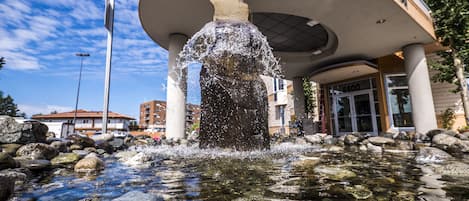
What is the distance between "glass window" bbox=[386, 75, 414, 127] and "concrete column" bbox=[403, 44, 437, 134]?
6.53ft

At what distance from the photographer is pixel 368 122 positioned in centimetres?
1115

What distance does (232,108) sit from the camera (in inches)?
142

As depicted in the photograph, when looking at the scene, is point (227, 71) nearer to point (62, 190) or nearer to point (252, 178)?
point (252, 178)

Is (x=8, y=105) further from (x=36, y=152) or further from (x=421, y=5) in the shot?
(x=421, y=5)

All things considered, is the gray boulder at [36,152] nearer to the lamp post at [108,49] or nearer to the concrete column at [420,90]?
the lamp post at [108,49]

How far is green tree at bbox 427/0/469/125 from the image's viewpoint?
770 cm

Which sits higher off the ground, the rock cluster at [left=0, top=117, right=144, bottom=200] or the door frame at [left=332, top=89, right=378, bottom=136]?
the door frame at [left=332, top=89, right=378, bottom=136]

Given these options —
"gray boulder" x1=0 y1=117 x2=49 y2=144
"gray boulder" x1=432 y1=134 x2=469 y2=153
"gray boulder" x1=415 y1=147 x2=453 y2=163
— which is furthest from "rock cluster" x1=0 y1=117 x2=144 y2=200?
Answer: "gray boulder" x1=432 y1=134 x2=469 y2=153

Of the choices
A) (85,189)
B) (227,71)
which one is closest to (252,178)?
(85,189)

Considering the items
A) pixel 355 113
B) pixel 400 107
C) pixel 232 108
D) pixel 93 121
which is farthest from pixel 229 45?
pixel 93 121

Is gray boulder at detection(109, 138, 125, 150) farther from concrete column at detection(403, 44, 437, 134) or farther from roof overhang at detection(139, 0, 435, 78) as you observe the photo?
concrete column at detection(403, 44, 437, 134)

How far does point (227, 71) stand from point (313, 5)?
3951mm

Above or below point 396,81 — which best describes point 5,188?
below

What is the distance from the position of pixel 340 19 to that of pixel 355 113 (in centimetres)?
663
